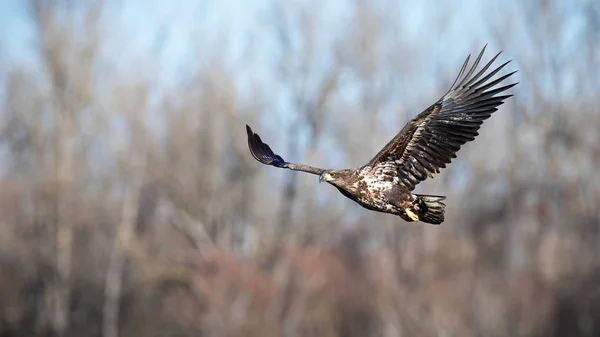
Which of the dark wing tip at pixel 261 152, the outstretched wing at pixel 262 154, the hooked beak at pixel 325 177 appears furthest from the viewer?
the dark wing tip at pixel 261 152

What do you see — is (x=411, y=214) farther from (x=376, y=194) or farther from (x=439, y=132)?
(x=439, y=132)

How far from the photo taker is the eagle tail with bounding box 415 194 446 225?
947 cm

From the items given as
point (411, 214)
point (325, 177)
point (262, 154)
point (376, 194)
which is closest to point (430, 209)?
point (411, 214)

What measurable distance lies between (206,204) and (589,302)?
12125 mm

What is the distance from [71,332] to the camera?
31703 mm

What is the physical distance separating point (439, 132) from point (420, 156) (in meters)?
0.29

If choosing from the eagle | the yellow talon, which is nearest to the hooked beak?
the eagle

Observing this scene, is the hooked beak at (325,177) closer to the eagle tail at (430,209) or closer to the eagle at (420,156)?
the eagle at (420,156)

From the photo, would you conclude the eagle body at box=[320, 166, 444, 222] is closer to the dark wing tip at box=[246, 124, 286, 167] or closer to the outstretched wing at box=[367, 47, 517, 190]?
the outstretched wing at box=[367, 47, 517, 190]

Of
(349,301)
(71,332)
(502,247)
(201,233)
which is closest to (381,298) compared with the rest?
(349,301)

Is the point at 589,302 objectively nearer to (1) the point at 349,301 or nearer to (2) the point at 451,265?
(2) the point at 451,265

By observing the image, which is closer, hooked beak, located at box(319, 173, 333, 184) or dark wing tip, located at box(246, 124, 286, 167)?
hooked beak, located at box(319, 173, 333, 184)

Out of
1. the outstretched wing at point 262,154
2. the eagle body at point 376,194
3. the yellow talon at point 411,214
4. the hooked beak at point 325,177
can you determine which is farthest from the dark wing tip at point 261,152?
the yellow talon at point 411,214

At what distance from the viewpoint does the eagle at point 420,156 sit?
374 inches
